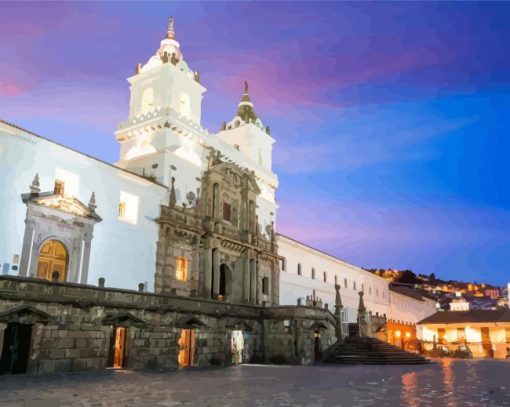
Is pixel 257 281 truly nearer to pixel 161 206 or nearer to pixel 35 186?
pixel 161 206

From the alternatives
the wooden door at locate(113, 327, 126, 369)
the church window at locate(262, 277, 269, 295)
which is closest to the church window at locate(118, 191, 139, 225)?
the wooden door at locate(113, 327, 126, 369)

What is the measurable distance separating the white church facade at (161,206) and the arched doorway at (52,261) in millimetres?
57

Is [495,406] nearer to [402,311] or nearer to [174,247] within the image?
[174,247]

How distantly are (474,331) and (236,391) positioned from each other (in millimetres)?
58153

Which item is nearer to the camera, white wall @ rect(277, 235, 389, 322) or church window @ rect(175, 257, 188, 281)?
church window @ rect(175, 257, 188, 281)

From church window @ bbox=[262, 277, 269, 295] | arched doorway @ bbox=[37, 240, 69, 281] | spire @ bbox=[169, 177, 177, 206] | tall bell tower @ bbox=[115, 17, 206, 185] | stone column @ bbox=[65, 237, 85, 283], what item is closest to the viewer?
arched doorway @ bbox=[37, 240, 69, 281]

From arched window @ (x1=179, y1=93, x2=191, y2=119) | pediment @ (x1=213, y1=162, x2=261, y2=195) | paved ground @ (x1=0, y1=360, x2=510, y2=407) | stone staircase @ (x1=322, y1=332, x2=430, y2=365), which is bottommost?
paved ground @ (x1=0, y1=360, x2=510, y2=407)

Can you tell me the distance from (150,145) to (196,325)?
1402 cm

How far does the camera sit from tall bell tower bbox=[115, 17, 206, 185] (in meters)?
33.2

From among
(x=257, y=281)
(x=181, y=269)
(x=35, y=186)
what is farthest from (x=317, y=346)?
(x=35, y=186)

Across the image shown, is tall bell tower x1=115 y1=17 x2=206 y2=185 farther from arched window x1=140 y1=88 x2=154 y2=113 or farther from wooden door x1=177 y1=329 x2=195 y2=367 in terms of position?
wooden door x1=177 y1=329 x2=195 y2=367

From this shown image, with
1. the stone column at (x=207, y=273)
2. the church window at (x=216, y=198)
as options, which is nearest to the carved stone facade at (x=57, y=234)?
the stone column at (x=207, y=273)

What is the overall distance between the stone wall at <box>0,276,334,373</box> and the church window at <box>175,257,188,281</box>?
443 cm

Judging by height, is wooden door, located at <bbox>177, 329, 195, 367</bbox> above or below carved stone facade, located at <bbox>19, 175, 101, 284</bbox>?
below
